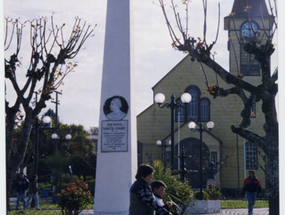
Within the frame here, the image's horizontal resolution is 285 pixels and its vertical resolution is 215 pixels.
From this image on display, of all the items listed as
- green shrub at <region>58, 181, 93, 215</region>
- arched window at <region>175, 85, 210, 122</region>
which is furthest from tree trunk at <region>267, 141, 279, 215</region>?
arched window at <region>175, 85, 210, 122</region>

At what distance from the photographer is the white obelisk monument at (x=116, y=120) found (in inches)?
468

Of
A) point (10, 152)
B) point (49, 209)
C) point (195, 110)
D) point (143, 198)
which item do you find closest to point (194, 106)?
point (195, 110)

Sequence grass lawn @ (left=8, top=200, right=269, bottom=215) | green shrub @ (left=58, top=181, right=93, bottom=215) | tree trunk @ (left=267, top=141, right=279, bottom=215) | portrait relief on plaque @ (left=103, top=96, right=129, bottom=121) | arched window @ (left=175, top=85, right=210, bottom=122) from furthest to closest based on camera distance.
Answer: arched window @ (left=175, top=85, right=210, bottom=122) < grass lawn @ (left=8, top=200, right=269, bottom=215) < portrait relief on plaque @ (left=103, top=96, right=129, bottom=121) < green shrub @ (left=58, top=181, right=93, bottom=215) < tree trunk @ (left=267, top=141, right=279, bottom=215)

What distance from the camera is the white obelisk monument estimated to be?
11.9 meters

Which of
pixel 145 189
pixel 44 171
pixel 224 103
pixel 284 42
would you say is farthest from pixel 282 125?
pixel 44 171

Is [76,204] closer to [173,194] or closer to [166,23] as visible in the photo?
[173,194]

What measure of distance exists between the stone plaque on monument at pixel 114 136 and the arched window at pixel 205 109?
82.0 feet

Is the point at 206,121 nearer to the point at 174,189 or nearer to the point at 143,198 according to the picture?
the point at 174,189

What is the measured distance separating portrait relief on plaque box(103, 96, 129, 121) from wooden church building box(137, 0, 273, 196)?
22491 mm

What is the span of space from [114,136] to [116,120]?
0.43 meters

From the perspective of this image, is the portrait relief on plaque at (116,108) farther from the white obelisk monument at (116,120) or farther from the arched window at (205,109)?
the arched window at (205,109)

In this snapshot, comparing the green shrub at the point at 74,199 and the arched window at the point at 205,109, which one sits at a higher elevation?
the arched window at the point at 205,109

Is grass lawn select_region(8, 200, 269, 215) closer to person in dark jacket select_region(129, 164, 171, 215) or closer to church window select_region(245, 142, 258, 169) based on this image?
person in dark jacket select_region(129, 164, 171, 215)

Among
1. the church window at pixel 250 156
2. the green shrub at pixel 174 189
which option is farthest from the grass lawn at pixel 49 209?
the church window at pixel 250 156
